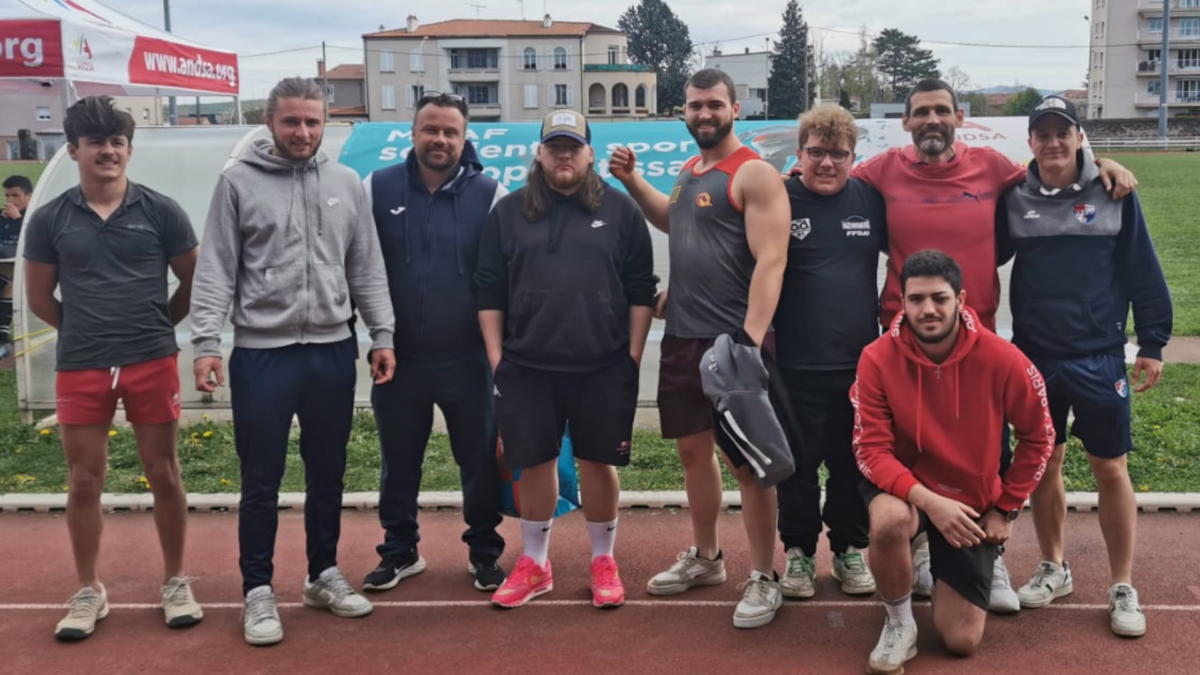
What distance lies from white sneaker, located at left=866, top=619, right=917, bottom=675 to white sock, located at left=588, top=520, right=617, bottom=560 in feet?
4.08

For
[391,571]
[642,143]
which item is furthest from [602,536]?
[642,143]

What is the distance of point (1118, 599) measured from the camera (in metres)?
4.44

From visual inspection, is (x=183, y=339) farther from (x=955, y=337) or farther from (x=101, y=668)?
(x=955, y=337)

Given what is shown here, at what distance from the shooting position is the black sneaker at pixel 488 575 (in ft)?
16.4

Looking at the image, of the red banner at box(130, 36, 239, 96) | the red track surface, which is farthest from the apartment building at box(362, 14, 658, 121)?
the red track surface

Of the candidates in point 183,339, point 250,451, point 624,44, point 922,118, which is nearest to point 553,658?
→ point 250,451

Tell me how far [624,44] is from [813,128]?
77826 mm

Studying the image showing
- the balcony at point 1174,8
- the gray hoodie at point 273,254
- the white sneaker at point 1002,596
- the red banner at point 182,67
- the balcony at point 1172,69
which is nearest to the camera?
the gray hoodie at point 273,254

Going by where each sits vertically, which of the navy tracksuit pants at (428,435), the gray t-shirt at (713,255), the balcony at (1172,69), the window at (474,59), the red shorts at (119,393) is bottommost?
the navy tracksuit pants at (428,435)

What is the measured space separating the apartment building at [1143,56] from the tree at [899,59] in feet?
42.7

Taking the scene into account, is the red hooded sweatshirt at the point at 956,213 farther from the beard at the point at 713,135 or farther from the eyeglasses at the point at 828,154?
the beard at the point at 713,135

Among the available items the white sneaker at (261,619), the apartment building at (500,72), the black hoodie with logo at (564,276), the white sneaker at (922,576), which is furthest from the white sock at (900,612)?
the apartment building at (500,72)

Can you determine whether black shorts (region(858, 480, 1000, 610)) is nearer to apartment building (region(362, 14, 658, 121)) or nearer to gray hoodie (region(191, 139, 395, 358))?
gray hoodie (region(191, 139, 395, 358))

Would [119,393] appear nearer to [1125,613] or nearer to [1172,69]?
[1125,613]
